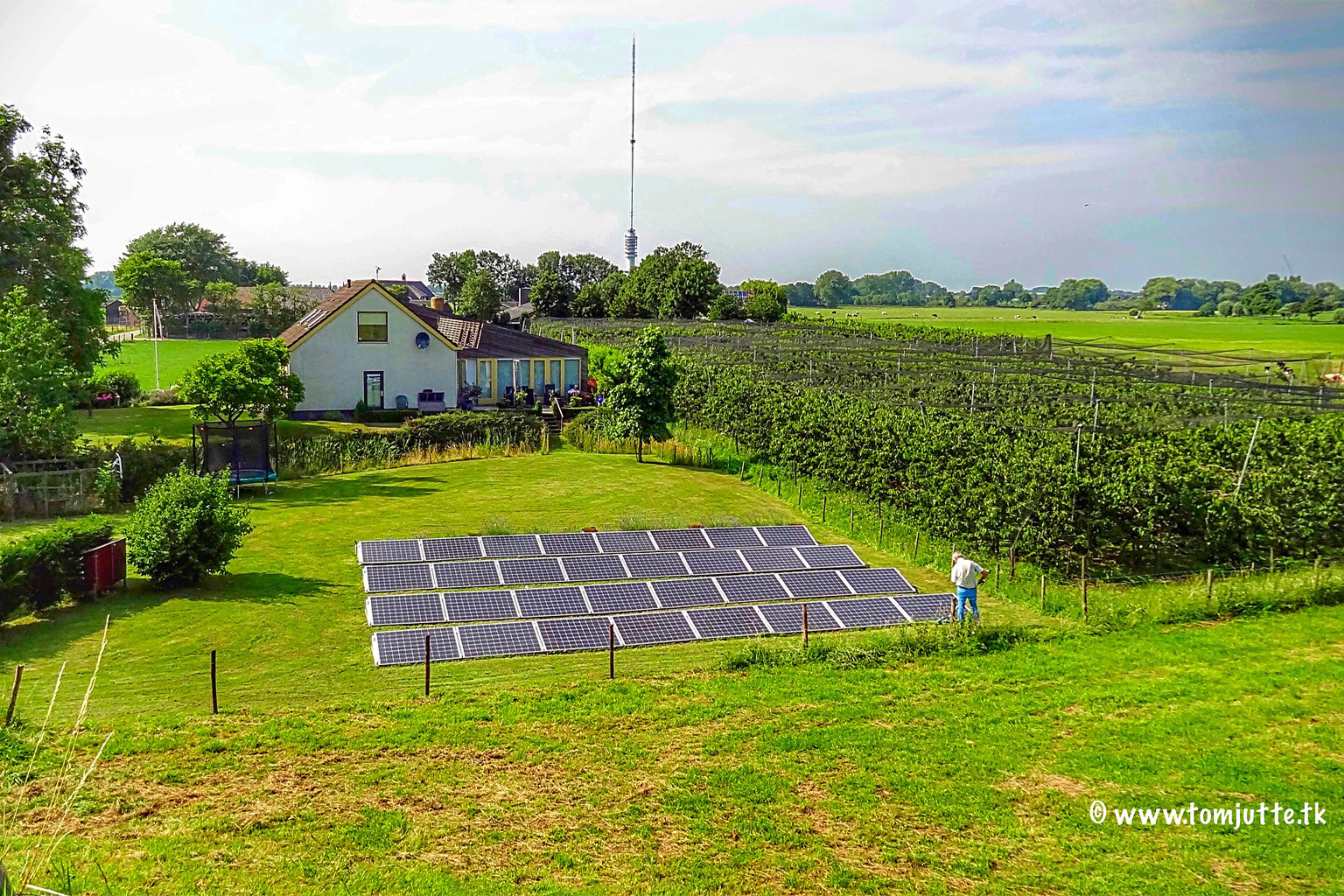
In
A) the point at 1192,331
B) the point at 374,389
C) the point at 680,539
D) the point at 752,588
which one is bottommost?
the point at 752,588

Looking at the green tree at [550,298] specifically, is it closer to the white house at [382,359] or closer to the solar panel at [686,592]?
the white house at [382,359]

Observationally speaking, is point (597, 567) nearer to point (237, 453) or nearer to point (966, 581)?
point (966, 581)

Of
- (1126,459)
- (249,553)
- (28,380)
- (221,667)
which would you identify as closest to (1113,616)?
(1126,459)

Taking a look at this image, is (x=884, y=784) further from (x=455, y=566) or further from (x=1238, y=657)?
(x=455, y=566)

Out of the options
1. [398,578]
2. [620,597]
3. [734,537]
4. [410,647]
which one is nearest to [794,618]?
[620,597]

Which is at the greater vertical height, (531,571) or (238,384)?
(238,384)

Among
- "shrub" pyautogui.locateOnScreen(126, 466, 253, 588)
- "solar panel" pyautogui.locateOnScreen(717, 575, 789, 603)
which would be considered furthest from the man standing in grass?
"shrub" pyautogui.locateOnScreen(126, 466, 253, 588)
